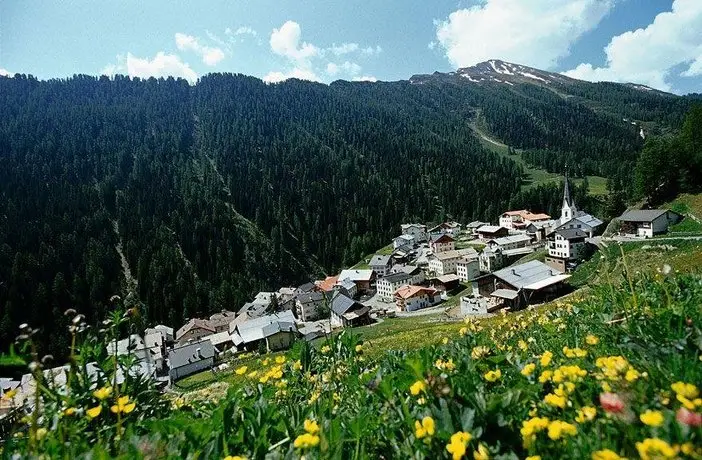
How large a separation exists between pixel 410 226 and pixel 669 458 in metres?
143

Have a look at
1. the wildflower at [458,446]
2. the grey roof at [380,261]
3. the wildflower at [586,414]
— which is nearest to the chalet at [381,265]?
the grey roof at [380,261]

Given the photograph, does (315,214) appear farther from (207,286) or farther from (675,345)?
(675,345)

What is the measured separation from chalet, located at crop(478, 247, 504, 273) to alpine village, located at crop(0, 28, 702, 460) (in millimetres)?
517

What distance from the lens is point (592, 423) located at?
6.66ft

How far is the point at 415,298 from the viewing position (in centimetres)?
7631

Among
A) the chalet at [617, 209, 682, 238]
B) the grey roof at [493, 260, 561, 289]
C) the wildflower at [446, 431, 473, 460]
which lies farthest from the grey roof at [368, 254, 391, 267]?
the wildflower at [446, 431, 473, 460]

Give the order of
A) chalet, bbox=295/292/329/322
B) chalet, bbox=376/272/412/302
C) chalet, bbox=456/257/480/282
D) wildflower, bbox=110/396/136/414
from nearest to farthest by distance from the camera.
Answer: wildflower, bbox=110/396/136/414 → chalet, bbox=456/257/480/282 → chalet, bbox=376/272/412/302 → chalet, bbox=295/292/329/322

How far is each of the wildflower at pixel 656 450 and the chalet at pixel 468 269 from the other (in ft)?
287

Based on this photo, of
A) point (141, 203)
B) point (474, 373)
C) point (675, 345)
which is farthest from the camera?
point (141, 203)

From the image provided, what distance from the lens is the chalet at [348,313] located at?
2773 inches

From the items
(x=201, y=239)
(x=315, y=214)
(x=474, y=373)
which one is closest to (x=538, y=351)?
(x=474, y=373)

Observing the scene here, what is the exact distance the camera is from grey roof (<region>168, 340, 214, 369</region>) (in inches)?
2448

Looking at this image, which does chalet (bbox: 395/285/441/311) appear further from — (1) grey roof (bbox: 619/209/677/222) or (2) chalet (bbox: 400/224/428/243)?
(2) chalet (bbox: 400/224/428/243)

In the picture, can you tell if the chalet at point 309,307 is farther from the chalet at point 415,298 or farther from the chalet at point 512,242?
the chalet at point 512,242
